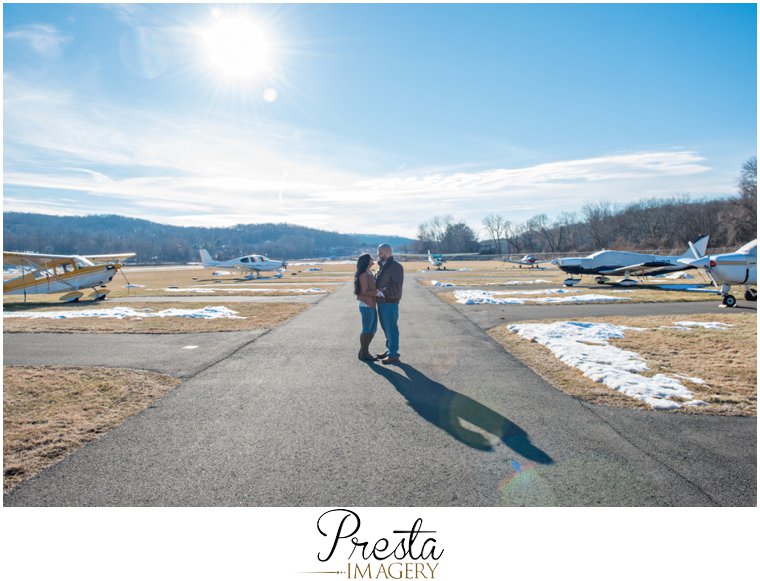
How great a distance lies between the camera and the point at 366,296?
6.91 metres

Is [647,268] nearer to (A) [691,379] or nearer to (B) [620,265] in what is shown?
(B) [620,265]

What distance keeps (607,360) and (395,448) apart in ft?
15.4

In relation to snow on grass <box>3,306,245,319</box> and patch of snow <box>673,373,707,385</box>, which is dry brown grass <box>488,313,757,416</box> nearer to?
patch of snow <box>673,373,707,385</box>

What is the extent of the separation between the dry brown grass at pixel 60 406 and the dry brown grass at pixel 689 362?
5502 millimetres

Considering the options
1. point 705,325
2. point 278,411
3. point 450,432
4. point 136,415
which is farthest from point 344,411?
point 705,325

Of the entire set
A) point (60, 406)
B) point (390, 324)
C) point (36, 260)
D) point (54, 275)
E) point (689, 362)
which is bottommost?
point (689, 362)

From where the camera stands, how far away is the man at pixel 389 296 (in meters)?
6.84

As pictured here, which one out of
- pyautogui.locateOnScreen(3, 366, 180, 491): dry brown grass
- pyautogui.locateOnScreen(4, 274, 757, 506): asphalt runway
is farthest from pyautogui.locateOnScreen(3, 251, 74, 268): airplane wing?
pyautogui.locateOnScreen(4, 274, 757, 506): asphalt runway

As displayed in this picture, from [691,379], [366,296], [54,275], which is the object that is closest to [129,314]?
[54,275]

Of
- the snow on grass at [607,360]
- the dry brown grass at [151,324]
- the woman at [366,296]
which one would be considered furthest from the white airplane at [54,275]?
→ the snow on grass at [607,360]

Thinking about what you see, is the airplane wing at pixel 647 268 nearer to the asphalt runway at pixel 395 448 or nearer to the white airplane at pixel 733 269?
the white airplane at pixel 733 269
